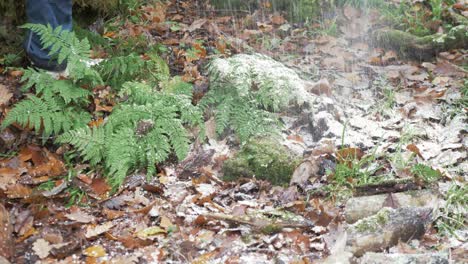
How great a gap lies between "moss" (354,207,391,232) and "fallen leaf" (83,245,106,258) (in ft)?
5.39

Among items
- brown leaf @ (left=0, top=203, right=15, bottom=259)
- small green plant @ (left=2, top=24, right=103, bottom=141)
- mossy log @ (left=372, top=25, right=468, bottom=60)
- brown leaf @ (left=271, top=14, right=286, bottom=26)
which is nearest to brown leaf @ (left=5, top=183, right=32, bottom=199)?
brown leaf @ (left=0, top=203, right=15, bottom=259)

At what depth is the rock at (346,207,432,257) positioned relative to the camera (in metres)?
3.28

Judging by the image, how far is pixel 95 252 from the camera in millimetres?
3354

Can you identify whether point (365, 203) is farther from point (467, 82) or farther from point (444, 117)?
point (467, 82)

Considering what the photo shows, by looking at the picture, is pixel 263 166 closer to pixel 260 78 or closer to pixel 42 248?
pixel 260 78

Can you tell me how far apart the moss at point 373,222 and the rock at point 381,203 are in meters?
0.21

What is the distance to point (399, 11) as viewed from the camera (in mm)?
7230

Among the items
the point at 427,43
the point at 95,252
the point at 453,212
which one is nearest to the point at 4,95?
the point at 95,252

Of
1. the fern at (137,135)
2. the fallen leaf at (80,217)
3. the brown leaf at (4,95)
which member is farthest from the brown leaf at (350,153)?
the brown leaf at (4,95)

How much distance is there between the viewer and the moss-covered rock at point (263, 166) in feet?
13.8

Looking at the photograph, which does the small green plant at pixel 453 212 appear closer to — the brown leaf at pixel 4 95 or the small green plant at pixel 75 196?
the small green plant at pixel 75 196

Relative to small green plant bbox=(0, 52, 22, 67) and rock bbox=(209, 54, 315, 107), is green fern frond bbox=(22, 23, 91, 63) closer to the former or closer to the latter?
small green plant bbox=(0, 52, 22, 67)

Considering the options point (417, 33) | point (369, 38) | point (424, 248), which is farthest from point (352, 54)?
point (424, 248)

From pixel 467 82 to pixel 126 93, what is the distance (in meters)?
3.58
